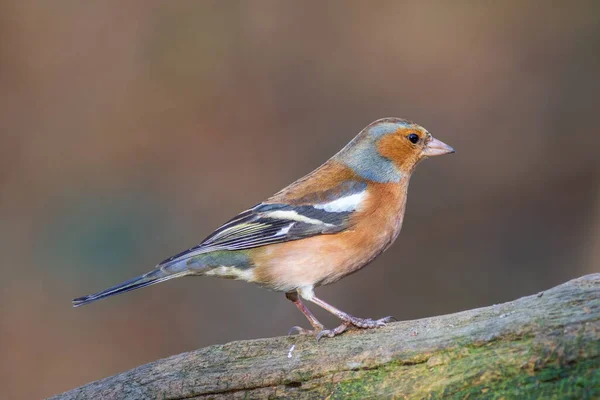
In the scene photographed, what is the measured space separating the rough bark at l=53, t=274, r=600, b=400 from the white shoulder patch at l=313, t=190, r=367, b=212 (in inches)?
39.1

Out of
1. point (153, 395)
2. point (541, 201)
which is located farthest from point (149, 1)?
point (153, 395)

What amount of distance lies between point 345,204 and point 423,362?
1.67m

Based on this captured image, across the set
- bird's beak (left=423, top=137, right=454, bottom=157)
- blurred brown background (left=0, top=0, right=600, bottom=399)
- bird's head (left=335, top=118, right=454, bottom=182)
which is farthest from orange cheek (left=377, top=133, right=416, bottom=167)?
blurred brown background (left=0, top=0, right=600, bottom=399)

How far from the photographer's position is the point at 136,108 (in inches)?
391

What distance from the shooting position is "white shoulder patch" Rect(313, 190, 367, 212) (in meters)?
4.94

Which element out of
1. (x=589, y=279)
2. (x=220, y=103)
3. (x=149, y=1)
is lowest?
(x=589, y=279)

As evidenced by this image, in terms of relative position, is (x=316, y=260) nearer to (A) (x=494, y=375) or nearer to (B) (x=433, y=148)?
(B) (x=433, y=148)

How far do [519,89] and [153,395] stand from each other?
292 inches

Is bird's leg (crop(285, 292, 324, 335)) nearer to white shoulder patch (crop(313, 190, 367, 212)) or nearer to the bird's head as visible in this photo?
white shoulder patch (crop(313, 190, 367, 212))

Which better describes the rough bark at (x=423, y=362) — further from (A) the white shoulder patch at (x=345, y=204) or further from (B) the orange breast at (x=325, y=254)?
(A) the white shoulder patch at (x=345, y=204)

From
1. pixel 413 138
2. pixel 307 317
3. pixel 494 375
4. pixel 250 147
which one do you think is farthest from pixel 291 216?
pixel 250 147

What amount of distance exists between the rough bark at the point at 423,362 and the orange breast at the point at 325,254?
0.60m

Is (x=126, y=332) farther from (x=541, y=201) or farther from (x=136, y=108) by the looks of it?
(x=541, y=201)

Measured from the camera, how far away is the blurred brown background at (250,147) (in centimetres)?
850
